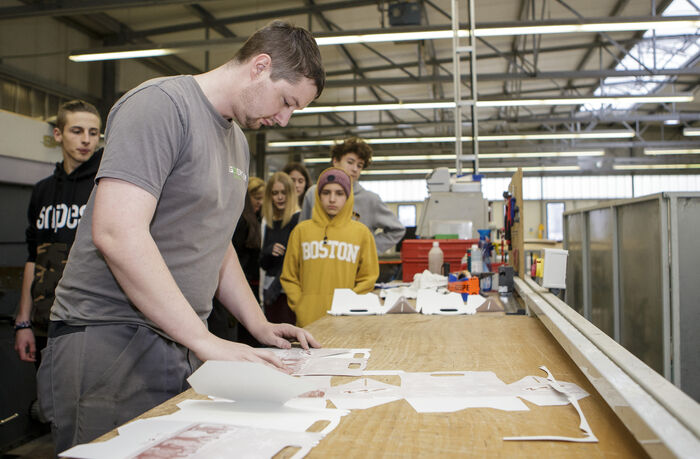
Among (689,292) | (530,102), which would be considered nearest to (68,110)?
(689,292)

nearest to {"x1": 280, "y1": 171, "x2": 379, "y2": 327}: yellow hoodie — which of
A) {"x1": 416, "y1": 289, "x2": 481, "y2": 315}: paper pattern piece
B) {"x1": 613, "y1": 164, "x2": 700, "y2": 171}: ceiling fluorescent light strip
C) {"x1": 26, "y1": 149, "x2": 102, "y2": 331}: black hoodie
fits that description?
{"x1": 416, "y1": 289, "x2": 481, "y2": 315}: paper pattern piece

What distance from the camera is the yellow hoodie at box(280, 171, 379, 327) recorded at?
2.32m

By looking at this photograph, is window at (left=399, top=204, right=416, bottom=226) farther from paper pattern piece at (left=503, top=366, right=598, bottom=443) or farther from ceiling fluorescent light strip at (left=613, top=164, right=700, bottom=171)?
paper pattern piece at (left=503, top=366, right=598, bottom=443)

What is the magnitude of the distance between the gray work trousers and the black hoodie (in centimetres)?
102

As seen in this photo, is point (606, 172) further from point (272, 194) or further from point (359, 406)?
point (359, 406)

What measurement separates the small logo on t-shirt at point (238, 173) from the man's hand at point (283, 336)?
36 cm

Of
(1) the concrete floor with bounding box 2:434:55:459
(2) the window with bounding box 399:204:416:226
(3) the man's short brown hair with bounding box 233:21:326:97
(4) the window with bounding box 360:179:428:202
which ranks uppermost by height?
(4) the window with bounding box 360:179:428:202

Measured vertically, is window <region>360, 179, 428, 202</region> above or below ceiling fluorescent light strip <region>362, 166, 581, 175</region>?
below

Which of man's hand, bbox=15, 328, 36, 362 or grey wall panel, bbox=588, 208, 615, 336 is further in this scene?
grey wall panel, bbox=588, 208, 615, 336

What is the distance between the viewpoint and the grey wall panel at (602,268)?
3.50 metres

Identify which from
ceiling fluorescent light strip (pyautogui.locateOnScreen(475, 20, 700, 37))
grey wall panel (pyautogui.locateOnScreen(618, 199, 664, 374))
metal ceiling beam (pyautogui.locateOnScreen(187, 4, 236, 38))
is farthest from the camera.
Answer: metal ceiling beam (pyautogui.locateOnScreen(187, 4, 236, 38))

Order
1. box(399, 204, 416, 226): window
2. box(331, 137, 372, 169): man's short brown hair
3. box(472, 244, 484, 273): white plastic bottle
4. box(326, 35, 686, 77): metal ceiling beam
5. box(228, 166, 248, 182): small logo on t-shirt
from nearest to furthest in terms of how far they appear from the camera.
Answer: box(228, 166, 248, 182): small logo on t-shirt → box(472, 244, 484, 273): white plastic bottle → box(331, 137, 372, 169): man's short brown hair → box(326, 35, 686, 77): metal ceiling beam → box(399, 204, 416, 226): window

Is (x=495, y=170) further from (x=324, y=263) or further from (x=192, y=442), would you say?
(x=192, y=442)

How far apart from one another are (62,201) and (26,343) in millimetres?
610
